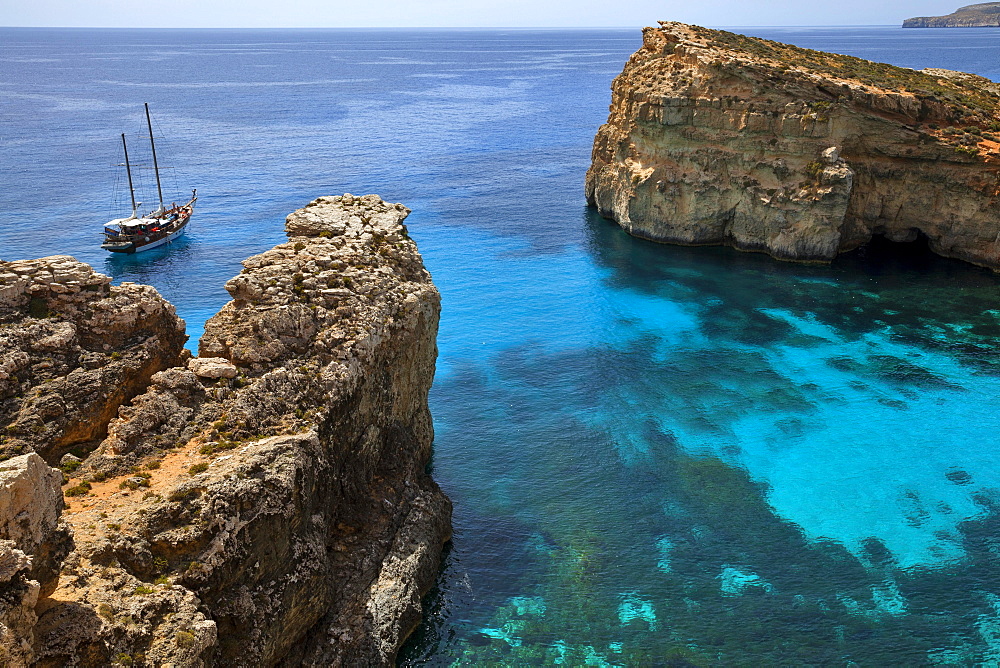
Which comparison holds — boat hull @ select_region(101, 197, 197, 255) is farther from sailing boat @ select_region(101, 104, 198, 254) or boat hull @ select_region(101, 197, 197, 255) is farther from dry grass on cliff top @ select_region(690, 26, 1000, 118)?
dry grass on cliff top @ select_region(690, 26, 1000, 118)

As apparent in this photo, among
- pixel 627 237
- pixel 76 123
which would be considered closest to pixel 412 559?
pixel 627 237

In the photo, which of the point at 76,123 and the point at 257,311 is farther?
the point at 76,123

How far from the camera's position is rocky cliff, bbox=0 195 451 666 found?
1811cm

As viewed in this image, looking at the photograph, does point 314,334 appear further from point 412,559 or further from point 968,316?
point 968,316

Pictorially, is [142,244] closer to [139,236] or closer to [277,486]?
[139,236]

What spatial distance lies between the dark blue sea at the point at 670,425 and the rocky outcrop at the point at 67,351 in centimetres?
1318

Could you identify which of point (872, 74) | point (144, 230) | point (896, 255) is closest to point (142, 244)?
point (144, 230)

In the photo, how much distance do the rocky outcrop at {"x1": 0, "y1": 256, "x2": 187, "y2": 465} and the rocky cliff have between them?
0.53 m

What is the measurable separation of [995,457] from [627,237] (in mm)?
41949

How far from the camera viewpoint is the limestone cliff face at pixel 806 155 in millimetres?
63281

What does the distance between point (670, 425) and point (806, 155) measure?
111 ft

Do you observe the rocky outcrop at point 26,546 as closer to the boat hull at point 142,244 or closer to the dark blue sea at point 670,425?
the dark blue sea at point 670,425

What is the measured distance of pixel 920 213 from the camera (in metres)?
66.2

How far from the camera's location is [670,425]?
4178cm
